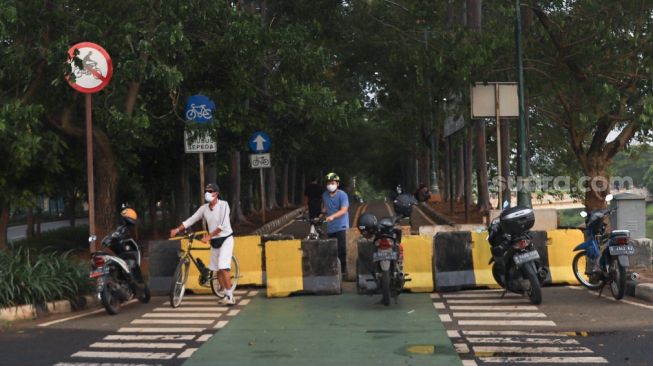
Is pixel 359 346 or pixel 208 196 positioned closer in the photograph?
pixel 359 346

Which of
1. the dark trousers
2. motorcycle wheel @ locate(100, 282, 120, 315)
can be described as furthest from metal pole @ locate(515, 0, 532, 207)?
motorcycle wheel @ locate(100, 282, 120, 315)

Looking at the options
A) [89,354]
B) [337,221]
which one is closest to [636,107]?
[337,221]

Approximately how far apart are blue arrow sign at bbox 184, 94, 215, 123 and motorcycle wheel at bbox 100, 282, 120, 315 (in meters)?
4.01

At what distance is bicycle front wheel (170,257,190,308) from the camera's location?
34.8 feet

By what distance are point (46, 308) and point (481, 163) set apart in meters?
17.6

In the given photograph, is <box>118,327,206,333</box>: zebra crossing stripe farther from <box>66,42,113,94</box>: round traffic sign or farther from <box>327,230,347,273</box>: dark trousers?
<box>327,230,347,273</box>: dark trousers

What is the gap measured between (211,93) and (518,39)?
20.2 ft

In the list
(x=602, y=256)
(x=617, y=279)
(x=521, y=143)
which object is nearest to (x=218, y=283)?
(x=602, y=256)

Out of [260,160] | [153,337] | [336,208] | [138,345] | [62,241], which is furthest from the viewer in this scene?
[62,241]

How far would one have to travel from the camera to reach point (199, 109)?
43.9ft

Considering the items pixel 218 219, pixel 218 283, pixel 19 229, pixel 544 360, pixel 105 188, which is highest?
pixel 105 188

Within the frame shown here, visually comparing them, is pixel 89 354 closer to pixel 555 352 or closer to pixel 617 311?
pixel 555 352

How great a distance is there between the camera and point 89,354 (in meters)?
7.67

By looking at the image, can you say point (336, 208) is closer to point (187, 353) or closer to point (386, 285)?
point (386, 285)
